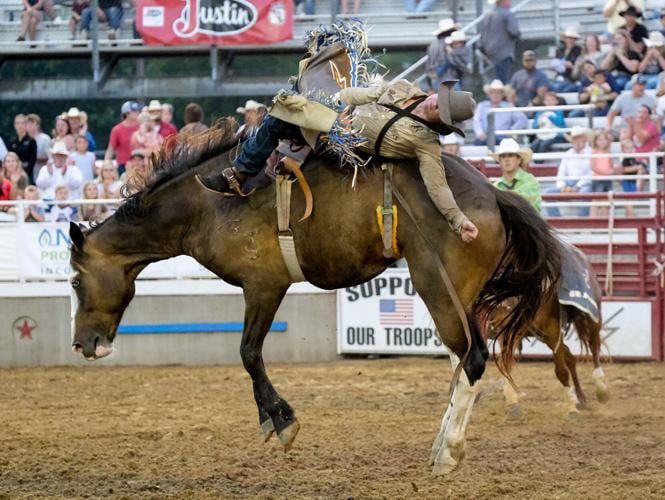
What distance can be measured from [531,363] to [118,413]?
15.2 ft

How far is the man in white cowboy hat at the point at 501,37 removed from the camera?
52.9ft

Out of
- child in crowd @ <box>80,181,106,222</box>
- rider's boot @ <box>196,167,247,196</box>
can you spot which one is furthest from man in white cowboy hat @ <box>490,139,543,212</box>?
child in crowd @ <box>80,181,106,222</box>

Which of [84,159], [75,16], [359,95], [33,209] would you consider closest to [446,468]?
[359,95]

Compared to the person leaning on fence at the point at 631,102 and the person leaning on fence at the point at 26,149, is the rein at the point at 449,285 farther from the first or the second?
the person leaning on fence at the point at 26,149

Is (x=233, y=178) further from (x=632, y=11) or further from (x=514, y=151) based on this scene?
(x=632, y=11)

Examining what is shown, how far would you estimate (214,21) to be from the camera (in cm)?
1706

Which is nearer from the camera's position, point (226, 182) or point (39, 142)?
point (226, 182)

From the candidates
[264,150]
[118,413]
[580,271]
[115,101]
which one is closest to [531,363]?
[580,271]

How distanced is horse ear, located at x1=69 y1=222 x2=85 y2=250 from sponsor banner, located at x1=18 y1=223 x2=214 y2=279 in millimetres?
5671

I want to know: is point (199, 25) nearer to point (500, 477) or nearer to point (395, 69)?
point (395, 69)

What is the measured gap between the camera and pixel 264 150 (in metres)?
6.76

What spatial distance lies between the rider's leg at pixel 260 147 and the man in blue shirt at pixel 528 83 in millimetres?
9171

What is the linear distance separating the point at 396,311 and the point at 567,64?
4.76 meters

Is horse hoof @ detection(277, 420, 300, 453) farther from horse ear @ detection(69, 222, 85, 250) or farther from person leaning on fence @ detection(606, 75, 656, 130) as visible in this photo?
person leaning on fence @ detection(606, 75, 656, 130)
